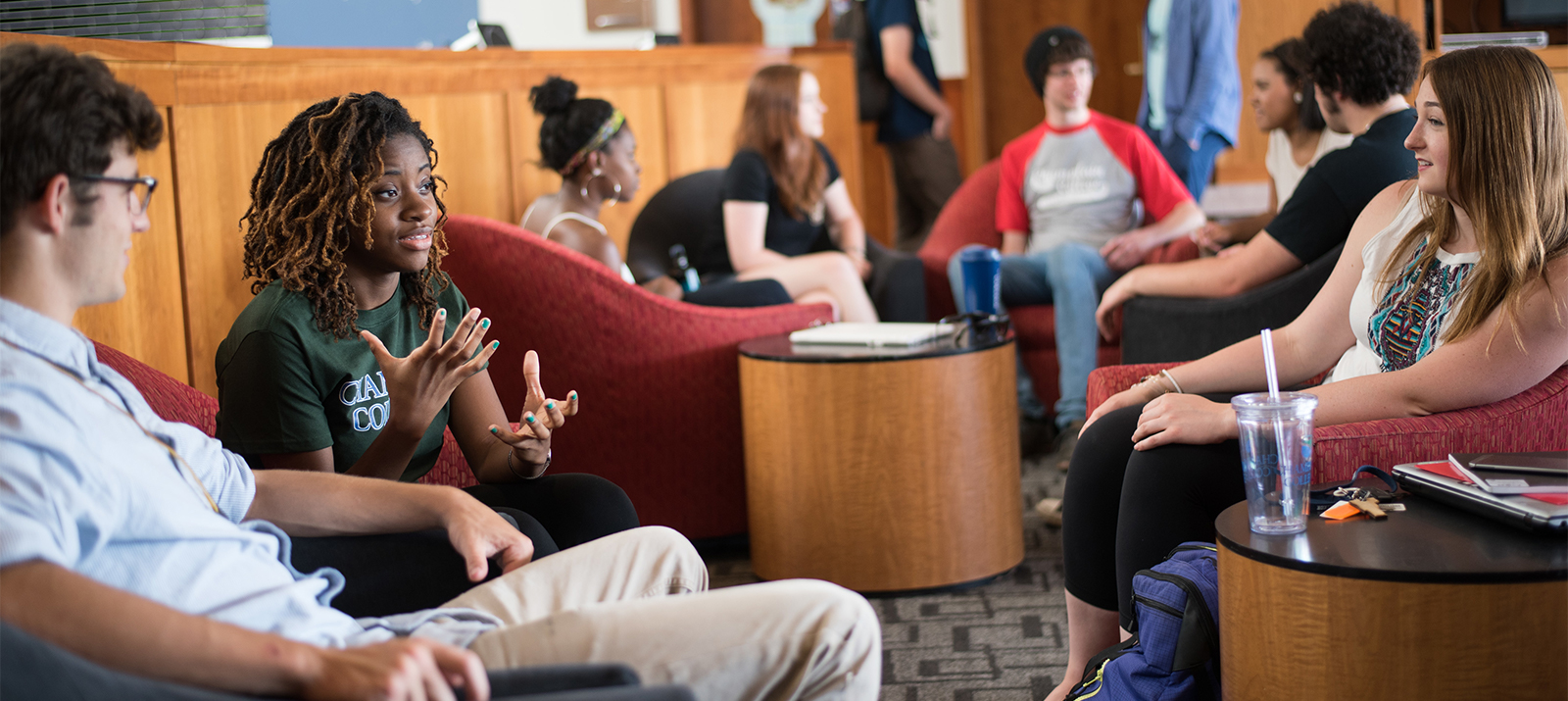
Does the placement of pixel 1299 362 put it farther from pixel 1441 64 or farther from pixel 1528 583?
pixel 1528 583

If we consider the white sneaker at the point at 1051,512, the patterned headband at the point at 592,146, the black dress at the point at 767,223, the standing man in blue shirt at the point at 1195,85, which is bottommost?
the white sneaker at the point at 1051,512

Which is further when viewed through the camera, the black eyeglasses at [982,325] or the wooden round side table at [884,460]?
the black eyeglasses at [982,325]

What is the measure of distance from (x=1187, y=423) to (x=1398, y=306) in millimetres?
389

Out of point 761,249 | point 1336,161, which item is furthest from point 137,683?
point 761,249

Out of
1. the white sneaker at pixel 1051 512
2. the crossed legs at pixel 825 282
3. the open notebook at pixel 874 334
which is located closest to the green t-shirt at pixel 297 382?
the open notebook at pixel 874 334

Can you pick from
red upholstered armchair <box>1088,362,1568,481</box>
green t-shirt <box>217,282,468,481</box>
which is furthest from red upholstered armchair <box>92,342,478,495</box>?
red upholstered armchair <box>1088,362,1568,481</box>

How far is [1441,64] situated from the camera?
5.49 feet

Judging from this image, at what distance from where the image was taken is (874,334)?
99.7 inches

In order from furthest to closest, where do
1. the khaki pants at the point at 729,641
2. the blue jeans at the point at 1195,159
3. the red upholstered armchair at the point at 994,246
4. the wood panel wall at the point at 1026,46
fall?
the wood panel wall at the point at 1026,46 < the blue jeans at the point at 1195,159 < the red upholstered armchair at the point at 994,246 < the khaki pants at the point at 729,641

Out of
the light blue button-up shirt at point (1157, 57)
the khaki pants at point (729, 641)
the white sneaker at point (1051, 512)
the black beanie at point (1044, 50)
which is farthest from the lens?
the light blue button-up shirt at point (1157, 57)

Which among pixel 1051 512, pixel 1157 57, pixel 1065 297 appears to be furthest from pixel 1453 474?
pixel 1157 57

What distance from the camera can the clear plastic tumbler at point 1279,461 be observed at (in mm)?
1380

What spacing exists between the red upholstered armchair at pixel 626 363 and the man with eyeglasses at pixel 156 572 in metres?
1.21

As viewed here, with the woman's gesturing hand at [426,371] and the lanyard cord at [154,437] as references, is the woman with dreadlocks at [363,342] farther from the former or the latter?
the lanyard cord at [154,437]
